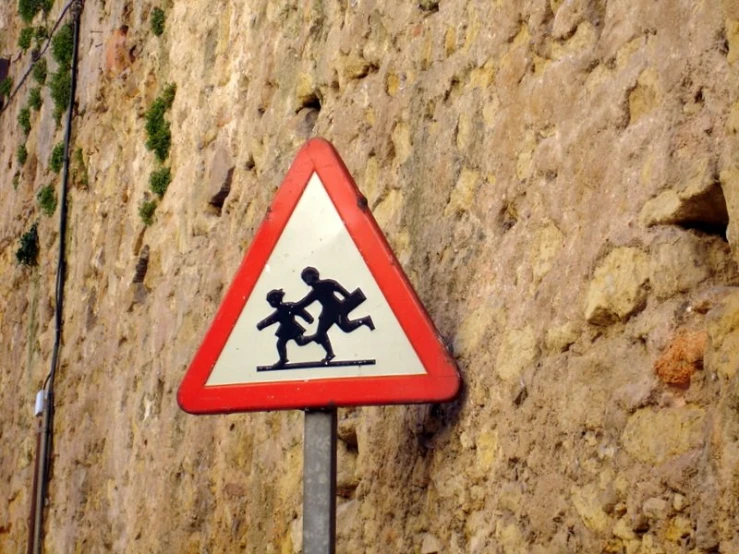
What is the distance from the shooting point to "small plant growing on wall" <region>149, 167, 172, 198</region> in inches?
183

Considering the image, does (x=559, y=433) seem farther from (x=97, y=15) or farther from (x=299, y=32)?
(x=97, y=15)

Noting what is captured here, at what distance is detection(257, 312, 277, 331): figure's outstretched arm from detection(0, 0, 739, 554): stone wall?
40 centimetres

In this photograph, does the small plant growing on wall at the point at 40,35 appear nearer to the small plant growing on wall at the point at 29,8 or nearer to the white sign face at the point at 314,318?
the small plant growing on wall at the point at 29,8

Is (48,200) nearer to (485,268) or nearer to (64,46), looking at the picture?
(64,46)

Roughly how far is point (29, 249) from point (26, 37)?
158cm

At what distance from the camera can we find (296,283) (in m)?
2.51

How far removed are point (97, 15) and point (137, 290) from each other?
1.96 meters

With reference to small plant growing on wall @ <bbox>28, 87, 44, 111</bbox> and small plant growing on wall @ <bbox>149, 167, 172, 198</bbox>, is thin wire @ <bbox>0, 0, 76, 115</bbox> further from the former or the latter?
small plant growing on wall @ <bbox>149, 167, 172, 198</bbox>

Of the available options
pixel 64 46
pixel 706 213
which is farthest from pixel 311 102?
pixel 64 46

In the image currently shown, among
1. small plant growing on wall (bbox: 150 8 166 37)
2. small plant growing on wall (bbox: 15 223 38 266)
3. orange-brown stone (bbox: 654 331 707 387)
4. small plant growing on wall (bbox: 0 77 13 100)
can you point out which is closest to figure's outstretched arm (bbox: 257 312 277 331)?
orange-brown stone (bbox: 654 331 707 387)

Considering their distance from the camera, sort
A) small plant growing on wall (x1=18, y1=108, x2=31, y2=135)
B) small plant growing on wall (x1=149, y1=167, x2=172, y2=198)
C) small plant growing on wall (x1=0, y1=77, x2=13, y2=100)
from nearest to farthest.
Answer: small plant growing on wall (x1=149, y1=167, x2=172, y2=198) → small plant growing on wall (x1=18, y1=108, x2=31, y2=135) → small plant growing on wall (x1=0, y1=77, x2=13, y2=100)

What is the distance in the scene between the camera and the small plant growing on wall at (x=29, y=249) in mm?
6508

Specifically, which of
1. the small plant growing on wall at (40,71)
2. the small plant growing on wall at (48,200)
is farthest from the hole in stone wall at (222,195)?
the small plant growing on wall at (40,71)

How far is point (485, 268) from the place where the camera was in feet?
8.40
